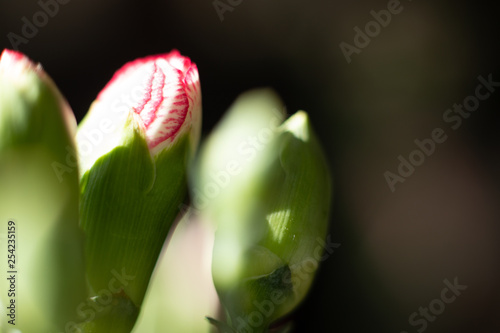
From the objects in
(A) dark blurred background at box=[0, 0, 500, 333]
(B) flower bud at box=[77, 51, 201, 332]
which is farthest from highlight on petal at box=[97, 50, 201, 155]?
(A) dark blurred background at box=[0, 0, 500, 333]

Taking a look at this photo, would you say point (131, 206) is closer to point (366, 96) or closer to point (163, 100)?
point (163, 100)

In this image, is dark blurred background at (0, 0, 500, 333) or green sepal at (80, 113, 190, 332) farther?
dark blurred background at (0, 0, 500, 333)

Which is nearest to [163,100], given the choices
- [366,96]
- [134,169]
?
[134,169]

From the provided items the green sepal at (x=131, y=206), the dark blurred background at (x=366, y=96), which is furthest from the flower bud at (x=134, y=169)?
the dark blurred background at (x=366, y=96)

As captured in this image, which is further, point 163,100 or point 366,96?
point 366,96

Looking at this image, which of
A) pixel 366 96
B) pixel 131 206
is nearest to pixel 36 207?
pixel 131 206

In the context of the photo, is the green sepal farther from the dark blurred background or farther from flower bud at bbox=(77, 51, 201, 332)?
the dark blurred background

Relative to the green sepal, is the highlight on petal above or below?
above
